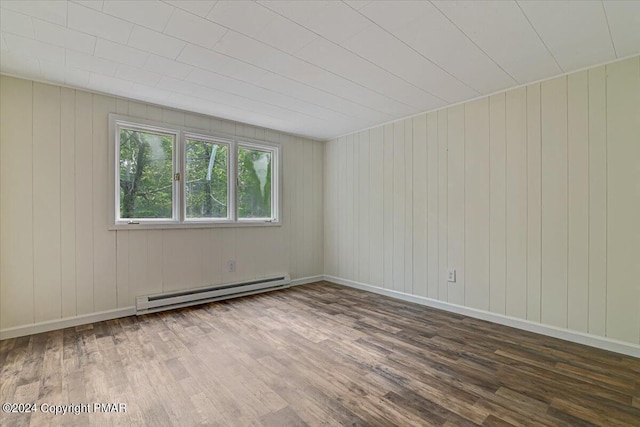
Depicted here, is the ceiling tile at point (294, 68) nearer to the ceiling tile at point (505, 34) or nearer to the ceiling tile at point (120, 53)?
the ceiling tile at point (120, 53)

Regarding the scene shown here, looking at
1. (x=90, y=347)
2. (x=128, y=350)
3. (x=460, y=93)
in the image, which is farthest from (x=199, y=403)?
(x=460, y=93)

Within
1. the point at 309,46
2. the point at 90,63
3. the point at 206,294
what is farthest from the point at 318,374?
the point at 90,63

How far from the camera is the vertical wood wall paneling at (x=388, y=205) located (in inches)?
154

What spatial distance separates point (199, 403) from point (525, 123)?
3454 millimetres

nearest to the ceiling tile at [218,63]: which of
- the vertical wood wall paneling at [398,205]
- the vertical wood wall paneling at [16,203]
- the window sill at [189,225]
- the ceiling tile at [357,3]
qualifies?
the ceiling tile at [357,3]

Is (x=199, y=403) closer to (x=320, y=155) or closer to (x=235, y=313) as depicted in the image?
(x=235, y=313)

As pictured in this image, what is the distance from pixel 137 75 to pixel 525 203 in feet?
12.2

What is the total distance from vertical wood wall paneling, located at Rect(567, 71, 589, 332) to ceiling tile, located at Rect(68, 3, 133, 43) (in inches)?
136

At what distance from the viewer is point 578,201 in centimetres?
249

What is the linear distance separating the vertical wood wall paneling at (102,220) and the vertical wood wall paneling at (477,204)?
3.77 metres

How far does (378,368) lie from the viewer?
2070 mm

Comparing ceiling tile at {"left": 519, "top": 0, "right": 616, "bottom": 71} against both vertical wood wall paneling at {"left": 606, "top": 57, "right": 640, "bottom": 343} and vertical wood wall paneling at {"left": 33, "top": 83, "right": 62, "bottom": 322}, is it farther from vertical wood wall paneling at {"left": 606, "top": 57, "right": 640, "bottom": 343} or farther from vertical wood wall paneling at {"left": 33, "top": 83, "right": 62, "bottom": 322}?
vertical wood wall paneling at {"left": 33, "top": 83, "right": 62, "bottom": 322}

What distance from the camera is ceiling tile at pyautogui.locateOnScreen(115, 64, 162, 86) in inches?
96.7

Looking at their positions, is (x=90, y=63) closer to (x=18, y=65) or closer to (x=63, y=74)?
(x=63, y=74)
